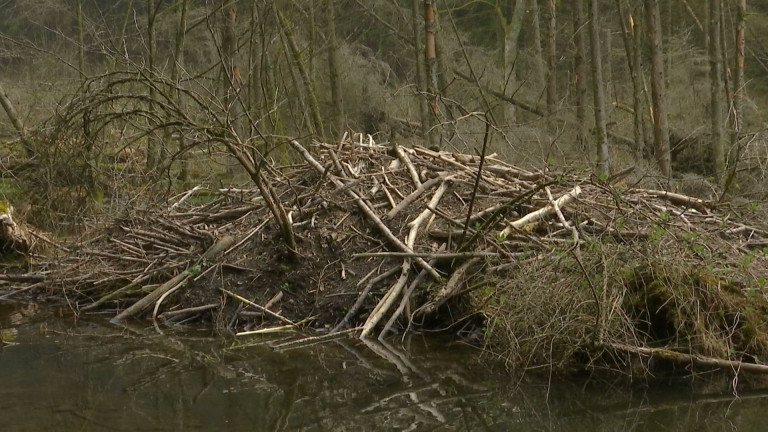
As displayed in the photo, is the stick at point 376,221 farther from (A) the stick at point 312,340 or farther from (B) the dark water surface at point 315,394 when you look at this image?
(A) the stick at point 312,340

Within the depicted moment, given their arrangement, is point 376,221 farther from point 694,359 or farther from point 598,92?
point 598,92

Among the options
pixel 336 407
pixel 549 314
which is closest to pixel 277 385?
pixel 336 407

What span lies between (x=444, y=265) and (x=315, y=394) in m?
2.39

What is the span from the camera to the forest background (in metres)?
8.37

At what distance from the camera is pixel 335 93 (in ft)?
60.3

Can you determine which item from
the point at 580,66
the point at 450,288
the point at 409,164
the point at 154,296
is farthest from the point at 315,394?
the point at 580,66

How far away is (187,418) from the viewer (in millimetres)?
5715

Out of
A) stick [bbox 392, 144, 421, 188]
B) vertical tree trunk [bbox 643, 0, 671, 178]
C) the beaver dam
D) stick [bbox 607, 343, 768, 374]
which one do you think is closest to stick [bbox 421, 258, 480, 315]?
the beaver dam

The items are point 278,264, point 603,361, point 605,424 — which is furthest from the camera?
point 278,264

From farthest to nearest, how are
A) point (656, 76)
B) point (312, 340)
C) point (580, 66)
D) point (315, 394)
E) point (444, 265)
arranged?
1. point (580, 66)
2. point (656, 76)
3. point (444, 265)
4. point (312, 340)
5. point (315, 394)

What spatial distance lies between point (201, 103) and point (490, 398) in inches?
140

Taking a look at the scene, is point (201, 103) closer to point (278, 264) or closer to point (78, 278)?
point (278, 264)

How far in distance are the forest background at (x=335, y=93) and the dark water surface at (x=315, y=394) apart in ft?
5.81

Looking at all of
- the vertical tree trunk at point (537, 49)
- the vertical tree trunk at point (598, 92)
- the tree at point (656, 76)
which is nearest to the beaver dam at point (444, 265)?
the vertical tree trunk at point (598, 92)
